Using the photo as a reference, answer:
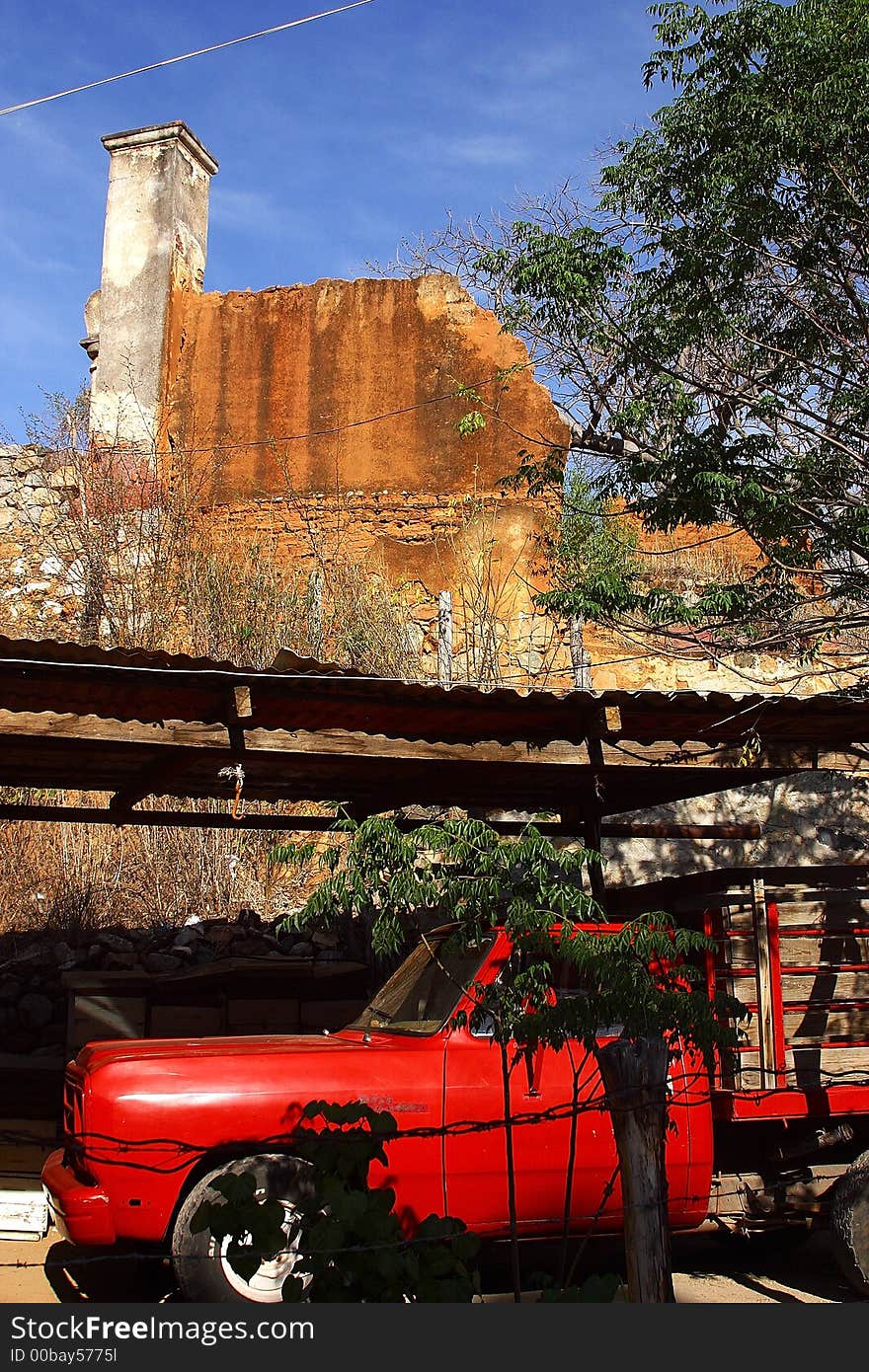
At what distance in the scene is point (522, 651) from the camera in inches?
559

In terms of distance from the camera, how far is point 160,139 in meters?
16.9

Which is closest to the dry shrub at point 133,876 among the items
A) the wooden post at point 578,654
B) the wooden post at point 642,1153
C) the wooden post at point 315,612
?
the wooden post at point 315,612

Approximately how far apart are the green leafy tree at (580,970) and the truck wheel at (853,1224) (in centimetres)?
181

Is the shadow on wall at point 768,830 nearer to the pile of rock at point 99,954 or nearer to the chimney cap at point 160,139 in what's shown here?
the pile of rock at point 99,954

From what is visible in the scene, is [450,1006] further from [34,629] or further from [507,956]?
[34,629]

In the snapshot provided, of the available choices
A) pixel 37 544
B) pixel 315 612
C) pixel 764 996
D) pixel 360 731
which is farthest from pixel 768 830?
pixel 37 544

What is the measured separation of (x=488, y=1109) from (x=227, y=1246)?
1.32 m

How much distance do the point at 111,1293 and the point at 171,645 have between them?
9816 millimetres

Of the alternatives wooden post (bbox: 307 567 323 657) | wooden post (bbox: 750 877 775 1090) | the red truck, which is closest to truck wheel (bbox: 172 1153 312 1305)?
the red truck

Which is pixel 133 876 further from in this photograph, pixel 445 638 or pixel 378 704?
pixel 378 704

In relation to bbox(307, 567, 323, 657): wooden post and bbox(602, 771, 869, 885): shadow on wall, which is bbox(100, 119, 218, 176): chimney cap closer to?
bbox(307, 567, 323, 657): wooden post

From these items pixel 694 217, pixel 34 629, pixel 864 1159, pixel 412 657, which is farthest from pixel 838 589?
pixel 34 629

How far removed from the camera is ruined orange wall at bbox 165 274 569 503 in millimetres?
15195

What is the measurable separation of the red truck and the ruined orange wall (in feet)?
31.6
